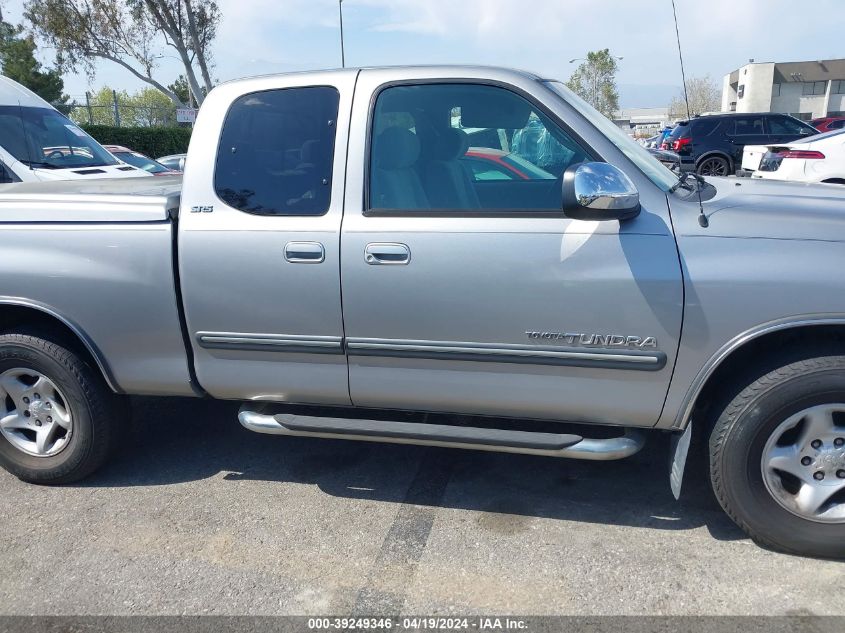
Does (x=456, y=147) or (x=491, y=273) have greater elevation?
(x=456, y=147)

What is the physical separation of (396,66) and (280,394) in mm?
1578

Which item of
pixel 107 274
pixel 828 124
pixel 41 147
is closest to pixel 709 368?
pixel 107 274

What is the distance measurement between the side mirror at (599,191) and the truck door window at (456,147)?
0.27 metres

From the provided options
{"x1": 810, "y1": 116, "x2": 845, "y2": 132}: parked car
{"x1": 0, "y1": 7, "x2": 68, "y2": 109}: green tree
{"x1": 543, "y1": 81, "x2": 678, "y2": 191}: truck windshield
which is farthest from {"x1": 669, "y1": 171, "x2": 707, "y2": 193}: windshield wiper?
{"x1": 0, "y1": 7, "x2": 68, "y2": 109}: green tree

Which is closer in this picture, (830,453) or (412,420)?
(830,453)

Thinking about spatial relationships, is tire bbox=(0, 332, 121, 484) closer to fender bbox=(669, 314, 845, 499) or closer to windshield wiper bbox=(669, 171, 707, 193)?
fender bbox=(669, 314, 845, 499)

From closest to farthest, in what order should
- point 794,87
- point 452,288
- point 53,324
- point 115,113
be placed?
1. point 452,288
2. point 53,324
3. point 115,113
4. point 794,87

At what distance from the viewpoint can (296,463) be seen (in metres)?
3.81

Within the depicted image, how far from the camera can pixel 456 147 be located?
3.11m

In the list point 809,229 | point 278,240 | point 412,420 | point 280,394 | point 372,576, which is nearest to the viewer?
point 809,229

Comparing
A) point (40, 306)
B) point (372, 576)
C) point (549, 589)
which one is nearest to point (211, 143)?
point (40, 306)

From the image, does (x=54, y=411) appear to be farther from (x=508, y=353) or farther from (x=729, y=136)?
(x=729, y=136)

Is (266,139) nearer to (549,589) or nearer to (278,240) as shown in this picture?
(278,240)

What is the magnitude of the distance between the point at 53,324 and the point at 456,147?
2.18 metres
